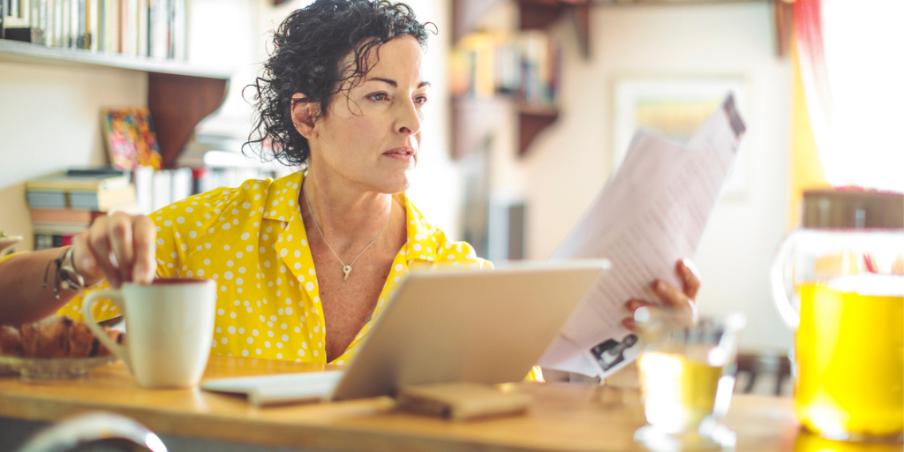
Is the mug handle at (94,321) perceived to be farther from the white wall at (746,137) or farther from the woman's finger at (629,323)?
the white wall at (746,137)

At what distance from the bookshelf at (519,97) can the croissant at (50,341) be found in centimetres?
328


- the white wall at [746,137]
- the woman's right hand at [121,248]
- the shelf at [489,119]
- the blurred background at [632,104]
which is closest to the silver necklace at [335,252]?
the woman's right hand at [121,248]

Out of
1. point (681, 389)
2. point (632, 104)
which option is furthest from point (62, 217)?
point (632, 104)

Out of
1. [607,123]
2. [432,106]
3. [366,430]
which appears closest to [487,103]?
[432,106]

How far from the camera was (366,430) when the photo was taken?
2.96 feet

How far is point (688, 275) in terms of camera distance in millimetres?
1641

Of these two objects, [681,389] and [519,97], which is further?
[519,97]

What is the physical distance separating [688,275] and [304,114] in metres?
0.70

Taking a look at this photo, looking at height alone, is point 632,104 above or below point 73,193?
above

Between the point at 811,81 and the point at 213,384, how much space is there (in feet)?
15.7

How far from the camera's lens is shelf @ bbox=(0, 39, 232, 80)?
196 centimetres

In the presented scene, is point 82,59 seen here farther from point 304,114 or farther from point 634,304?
point 634,304

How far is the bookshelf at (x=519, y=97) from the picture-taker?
4441mm

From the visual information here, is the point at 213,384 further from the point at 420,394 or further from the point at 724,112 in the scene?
the point at 724,112
